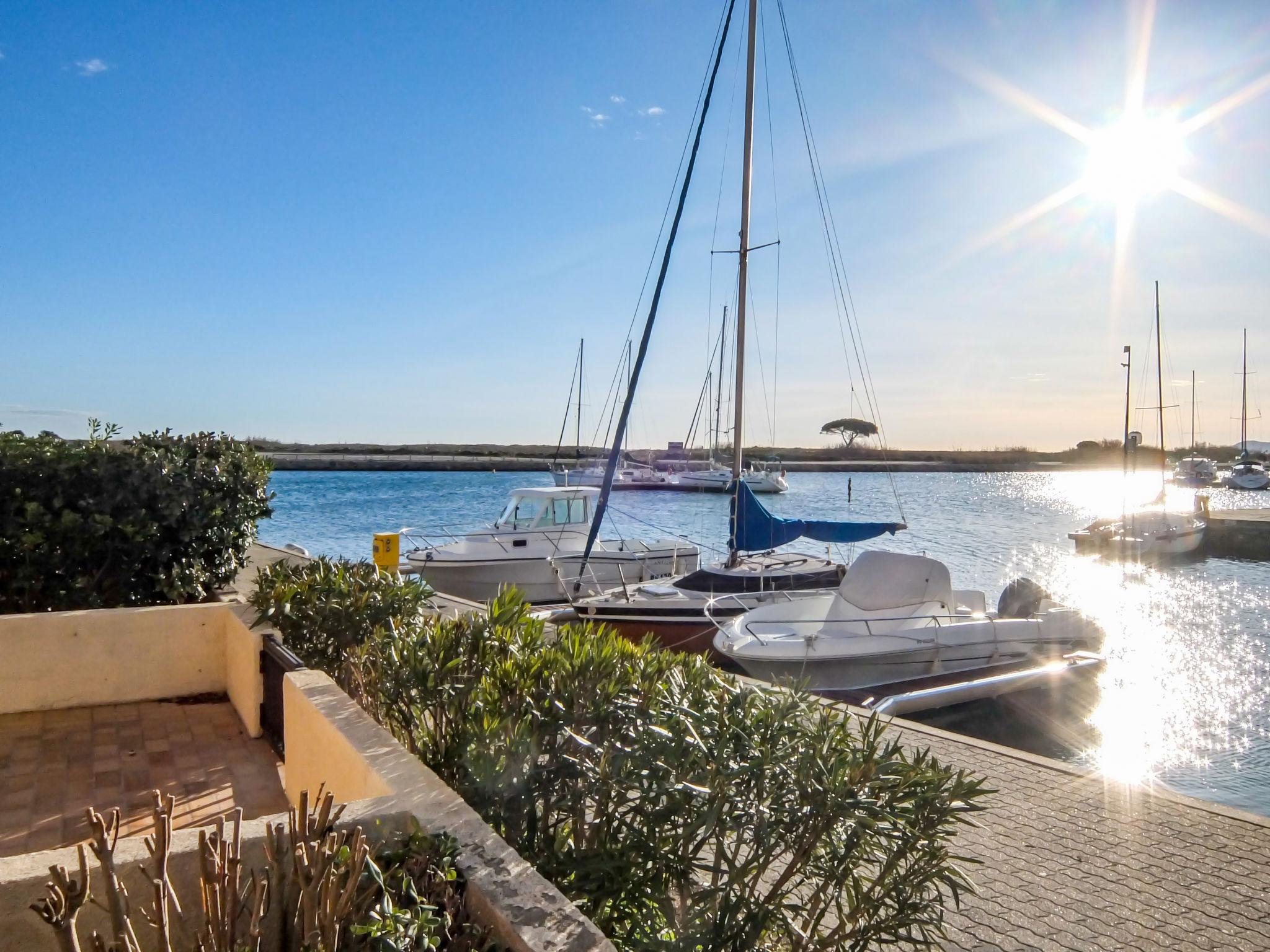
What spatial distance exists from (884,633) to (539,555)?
9.49 m

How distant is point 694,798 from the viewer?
258 centimetres

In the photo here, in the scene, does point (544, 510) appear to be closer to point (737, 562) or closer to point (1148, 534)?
point (737, 562)

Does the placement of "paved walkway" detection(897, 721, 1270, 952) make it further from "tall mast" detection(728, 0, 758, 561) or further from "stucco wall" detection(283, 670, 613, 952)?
"tall mast" detection(728, 0, 758, 561)

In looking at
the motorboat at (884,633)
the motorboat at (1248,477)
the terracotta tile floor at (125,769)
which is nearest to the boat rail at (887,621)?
the motorboat at (884,633)

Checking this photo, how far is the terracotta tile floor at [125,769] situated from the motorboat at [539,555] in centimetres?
1181

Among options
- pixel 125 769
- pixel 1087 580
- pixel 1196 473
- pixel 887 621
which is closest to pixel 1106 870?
pixel 125 769

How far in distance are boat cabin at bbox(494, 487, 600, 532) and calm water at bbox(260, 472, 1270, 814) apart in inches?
303

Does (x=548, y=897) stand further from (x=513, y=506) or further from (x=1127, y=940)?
(x=513, y=506)

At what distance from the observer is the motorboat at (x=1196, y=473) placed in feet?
236

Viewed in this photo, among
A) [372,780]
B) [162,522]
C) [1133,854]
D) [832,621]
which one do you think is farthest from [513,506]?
[372,780]

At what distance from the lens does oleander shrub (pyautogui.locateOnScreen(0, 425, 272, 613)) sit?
21.1 ft

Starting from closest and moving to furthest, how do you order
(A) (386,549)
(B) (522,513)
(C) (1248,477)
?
(A) (386,549) → (B) (522,513) → (C) (1248,477)

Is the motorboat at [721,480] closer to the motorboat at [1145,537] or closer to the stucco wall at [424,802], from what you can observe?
the motorboat at [1145,537]

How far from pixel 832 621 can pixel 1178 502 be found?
196ft
